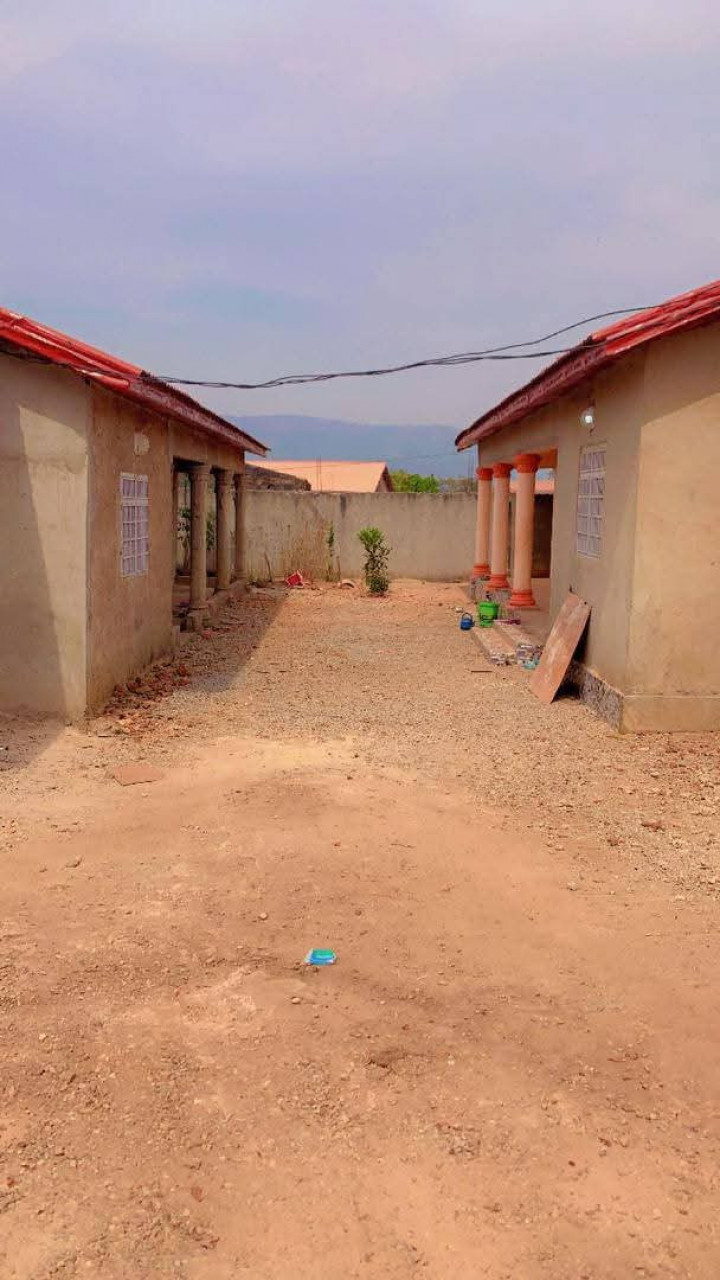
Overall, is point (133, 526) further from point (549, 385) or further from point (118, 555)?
point (549, 385)

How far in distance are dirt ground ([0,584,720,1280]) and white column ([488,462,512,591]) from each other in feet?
31.6

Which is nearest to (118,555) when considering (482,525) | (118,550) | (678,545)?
(118,550)

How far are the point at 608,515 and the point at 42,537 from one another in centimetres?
493

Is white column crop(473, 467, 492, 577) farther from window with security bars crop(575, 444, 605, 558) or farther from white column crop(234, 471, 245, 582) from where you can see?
window with security bars crop(575, 444, 605, 558)

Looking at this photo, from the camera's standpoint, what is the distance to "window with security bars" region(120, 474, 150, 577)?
9.20 m

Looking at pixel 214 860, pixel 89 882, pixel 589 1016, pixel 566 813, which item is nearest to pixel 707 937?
pixel 589 1016

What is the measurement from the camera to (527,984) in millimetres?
4062

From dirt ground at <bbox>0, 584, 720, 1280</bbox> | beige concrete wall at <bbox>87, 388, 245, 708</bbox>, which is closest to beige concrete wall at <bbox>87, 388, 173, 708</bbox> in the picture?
beige concrete wall at <bbox>87, 388, 245, 708</bbox>

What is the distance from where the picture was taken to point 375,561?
20203 mm

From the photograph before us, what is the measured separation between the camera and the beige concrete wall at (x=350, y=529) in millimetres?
21766

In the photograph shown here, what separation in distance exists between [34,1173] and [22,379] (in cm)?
639

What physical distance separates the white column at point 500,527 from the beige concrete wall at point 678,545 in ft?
28.8

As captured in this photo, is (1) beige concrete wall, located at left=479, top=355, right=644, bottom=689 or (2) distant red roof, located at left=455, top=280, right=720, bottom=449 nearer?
(2) distant red roof, located at left=455, top=280, right=720, bottom=449

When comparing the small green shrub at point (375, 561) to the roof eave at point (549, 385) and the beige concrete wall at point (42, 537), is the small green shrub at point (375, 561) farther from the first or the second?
the beige concrete wall at point (42, 537)
